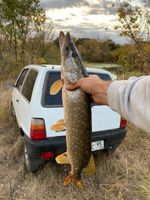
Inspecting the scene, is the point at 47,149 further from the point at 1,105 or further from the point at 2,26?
the point at 2,26

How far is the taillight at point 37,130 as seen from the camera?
215 cm

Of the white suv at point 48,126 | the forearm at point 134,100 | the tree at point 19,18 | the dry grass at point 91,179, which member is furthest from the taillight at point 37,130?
the tree at point 19,18

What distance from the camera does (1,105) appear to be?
5324 mm

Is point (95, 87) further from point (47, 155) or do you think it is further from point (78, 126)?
point (47, 155)

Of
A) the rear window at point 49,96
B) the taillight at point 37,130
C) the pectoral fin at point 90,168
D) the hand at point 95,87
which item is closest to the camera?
the hand at point 95,87

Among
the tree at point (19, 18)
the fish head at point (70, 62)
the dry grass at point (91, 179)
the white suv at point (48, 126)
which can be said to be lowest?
the dry grass at point (91, 179)

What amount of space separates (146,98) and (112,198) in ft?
6.23

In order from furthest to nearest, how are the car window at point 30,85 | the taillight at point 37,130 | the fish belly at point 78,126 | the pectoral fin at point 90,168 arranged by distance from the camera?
the car window at point 30,85, the taillight at point 37,130, the pectoral fin at point 90,168, the fish belly at point 78,126

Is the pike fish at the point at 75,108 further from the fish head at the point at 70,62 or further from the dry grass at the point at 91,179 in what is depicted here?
the dry grass at the point at 91,179

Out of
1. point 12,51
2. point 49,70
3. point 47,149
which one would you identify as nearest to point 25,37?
point 12,51

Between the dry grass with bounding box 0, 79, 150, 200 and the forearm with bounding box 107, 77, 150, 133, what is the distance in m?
1.77

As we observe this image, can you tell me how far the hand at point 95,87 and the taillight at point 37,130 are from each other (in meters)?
1.18

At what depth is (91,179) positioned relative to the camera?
2.44 meters

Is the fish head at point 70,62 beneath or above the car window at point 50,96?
above
